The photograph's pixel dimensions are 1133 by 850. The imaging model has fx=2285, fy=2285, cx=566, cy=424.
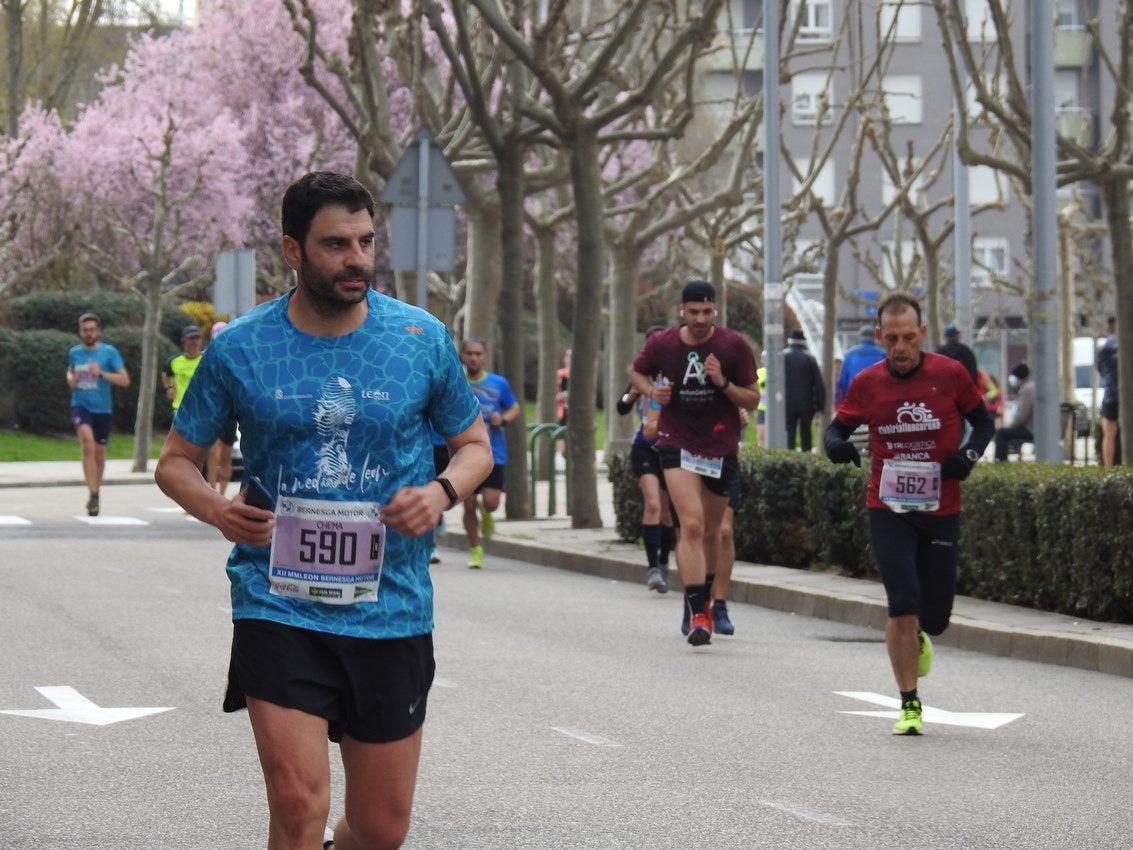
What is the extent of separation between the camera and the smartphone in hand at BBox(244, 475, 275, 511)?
493 centimetres

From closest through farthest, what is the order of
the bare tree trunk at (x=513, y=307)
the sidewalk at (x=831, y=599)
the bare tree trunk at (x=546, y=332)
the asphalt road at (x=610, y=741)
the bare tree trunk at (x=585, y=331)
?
the asphalt road at (x=610, y=741)
the sidewalk at (x=831, y=599)
the bare tree trunk at (x=585, y=331)
the bare tree trunk at (x=513, y=307)
the bare tree trunk at (x=546, y=332)

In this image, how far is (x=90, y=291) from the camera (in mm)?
45844

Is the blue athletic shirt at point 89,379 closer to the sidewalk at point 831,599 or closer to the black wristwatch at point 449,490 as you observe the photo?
the sidewalk at point 831,599

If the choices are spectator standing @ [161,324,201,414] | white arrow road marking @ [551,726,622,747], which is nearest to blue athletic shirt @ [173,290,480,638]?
white arrow road marking @ [551,726,622,747]

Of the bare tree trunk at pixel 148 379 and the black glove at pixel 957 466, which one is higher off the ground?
the bare tree trunk at pixel 148 379

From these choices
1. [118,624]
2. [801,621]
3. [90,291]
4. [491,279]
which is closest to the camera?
[118,624]

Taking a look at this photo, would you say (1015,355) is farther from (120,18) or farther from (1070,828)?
(1070,828)

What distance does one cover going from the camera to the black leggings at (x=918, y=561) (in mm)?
8977

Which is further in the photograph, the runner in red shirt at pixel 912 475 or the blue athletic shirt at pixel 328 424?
the runner in red shirt at pixel 912 475

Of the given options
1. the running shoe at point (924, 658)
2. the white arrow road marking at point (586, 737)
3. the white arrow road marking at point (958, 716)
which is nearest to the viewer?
the white arrow road marking at point (586, 737)

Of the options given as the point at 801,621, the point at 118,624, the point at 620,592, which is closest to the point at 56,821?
the point at 118,624

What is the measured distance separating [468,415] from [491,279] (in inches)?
855

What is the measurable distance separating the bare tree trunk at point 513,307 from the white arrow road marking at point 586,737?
12538 mm

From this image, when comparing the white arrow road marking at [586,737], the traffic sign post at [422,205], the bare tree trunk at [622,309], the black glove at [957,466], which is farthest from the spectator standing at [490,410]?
the bare tree trunk at [622,309]
